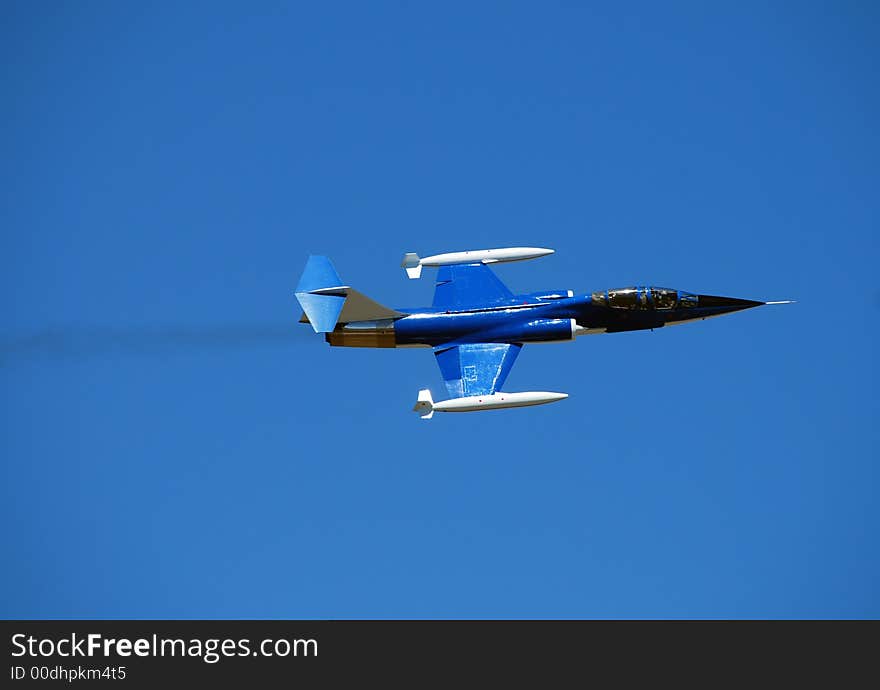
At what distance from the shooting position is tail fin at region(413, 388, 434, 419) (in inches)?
5846

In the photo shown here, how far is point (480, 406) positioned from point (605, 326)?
6.60 m

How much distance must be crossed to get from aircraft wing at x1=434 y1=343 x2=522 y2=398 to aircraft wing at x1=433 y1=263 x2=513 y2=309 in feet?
8.59

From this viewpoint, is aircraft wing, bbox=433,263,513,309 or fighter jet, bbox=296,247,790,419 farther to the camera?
aircraft wing, bbox=433,263,513,309

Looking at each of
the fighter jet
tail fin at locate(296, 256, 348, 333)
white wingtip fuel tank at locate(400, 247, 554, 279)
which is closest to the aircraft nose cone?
the fighter jet

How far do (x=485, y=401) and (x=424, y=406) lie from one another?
2.40m

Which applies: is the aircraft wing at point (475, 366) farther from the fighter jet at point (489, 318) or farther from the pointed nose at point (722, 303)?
the pointed nose at point (722, 303)

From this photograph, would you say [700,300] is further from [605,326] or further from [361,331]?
[361,331]

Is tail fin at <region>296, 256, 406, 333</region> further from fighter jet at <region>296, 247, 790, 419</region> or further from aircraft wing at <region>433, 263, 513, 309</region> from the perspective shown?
aircraft wing at <region>433, 263, 513, 309</region>

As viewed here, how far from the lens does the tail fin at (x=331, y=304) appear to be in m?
152

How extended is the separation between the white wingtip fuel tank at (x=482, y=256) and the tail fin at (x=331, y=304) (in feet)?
13.0

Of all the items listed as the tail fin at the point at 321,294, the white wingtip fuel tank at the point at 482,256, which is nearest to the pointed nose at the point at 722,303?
the white wingtip fuel tank at the point at 482,256

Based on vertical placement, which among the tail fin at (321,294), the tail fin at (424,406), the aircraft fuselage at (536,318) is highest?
the tail fin at (321,294)

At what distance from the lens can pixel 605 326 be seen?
15225 centimetres
